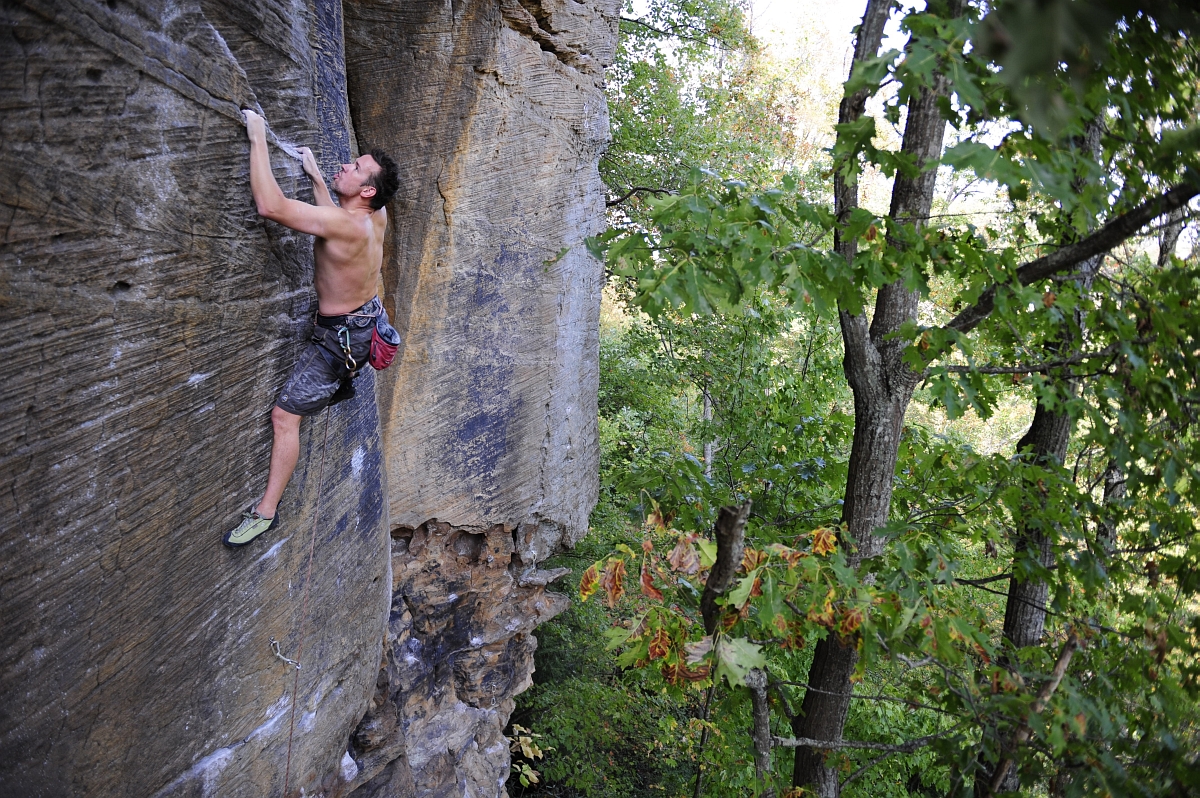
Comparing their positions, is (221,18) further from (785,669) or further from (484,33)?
(785,669)

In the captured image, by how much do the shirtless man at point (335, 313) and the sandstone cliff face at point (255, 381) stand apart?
0.11 m

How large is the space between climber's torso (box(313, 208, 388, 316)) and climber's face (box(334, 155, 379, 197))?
16 centimetres

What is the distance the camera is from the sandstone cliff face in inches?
108

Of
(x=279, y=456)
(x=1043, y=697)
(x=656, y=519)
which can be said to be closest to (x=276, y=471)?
(x=279, y=456)

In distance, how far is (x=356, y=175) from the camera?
3.79 m

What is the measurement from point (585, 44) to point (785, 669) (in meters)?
6.16

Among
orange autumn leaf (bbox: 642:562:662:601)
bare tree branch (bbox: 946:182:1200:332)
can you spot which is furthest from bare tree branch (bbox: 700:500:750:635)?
bare tree branch (bbox: 946:182:1200:332)

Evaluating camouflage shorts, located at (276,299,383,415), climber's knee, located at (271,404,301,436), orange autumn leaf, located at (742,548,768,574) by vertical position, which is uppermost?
camouflage shorts, located at (276,299,383,415)

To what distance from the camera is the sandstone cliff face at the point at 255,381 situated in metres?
2.74

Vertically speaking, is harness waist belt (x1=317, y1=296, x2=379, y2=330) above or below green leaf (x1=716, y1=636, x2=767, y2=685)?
above

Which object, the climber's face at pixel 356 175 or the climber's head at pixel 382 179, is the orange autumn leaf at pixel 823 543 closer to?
the climber's head at pixel 382 179

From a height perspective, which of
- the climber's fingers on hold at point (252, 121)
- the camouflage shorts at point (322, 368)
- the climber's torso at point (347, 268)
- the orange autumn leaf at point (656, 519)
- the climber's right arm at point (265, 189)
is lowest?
the orange autumn leaf at point (656, 519)

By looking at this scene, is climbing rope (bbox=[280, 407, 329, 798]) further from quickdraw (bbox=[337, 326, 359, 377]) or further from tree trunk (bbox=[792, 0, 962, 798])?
tree trunk (bbox=[792, 0, 962, 798])

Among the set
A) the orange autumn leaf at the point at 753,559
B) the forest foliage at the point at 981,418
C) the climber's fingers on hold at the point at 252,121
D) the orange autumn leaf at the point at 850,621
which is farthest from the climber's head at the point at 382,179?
the orange autumn leaf at the point at 850,621
